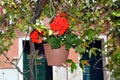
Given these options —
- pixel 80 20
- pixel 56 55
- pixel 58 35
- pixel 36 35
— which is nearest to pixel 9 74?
pixel 56 55

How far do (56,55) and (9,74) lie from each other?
6.62m

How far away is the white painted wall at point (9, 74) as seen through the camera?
9.07 metres

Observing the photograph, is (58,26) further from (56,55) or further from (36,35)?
(56,55)

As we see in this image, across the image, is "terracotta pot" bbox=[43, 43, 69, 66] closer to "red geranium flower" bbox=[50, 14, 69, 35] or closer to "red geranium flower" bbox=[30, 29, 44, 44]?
→ "red geranium flower" bbox=[30, 29, 44, 44]

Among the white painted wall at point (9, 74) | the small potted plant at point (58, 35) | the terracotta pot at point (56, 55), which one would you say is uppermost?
the small potted plant at point (58, 35)

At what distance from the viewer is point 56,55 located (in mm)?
2779

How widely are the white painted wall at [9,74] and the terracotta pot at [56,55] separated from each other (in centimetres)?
639

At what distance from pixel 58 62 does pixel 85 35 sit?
28.4 inches

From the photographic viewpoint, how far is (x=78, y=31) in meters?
2.64

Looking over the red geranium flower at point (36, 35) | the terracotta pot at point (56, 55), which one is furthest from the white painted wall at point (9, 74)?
the red geranium flower at point (36, 35)

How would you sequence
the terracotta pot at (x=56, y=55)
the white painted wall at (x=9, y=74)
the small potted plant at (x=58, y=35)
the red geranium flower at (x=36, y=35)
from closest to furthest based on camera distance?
1. the small potted plant at (x=58, y=35)
2. the red geranium flower at (x=36, y=35)
3. the terracotta pot at (x=56, y=55)
4. the white painted wall at (x=9, y=74)

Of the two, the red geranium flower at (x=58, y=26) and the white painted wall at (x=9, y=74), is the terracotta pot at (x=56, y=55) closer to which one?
the red geranium flower at (x=58, y=26)

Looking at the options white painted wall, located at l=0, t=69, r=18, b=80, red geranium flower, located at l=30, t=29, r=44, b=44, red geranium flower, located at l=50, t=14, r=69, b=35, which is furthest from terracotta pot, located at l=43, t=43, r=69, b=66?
white painted wall, located at l=0, t=69, r=18, b=80

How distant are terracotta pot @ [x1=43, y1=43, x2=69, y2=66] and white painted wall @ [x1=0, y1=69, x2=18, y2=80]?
639cm
